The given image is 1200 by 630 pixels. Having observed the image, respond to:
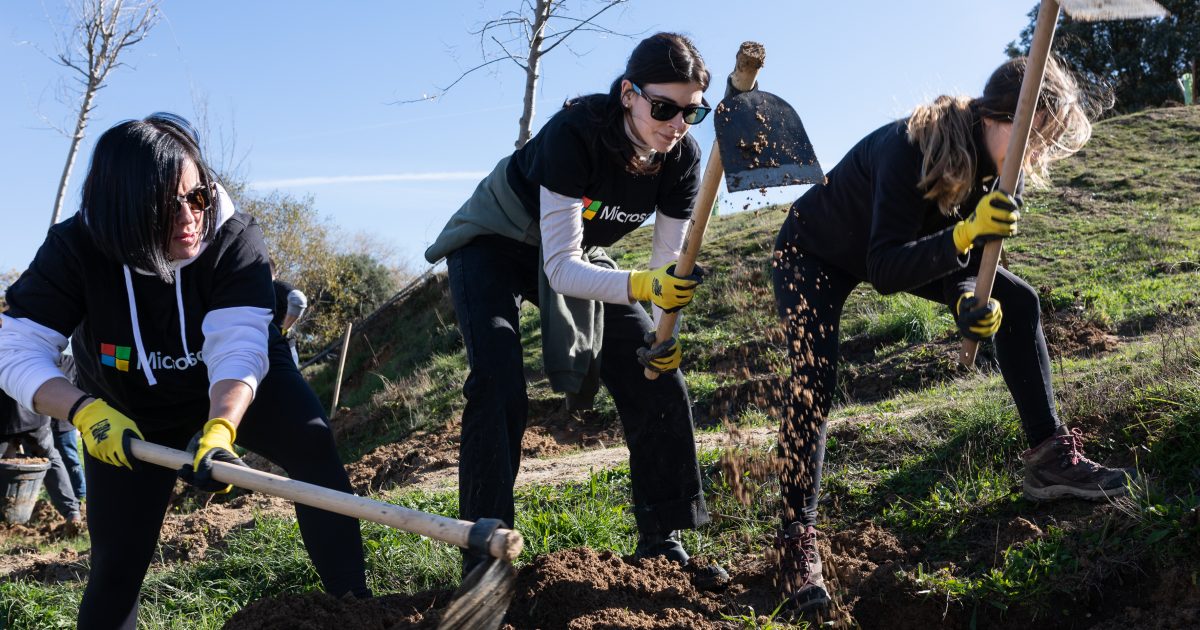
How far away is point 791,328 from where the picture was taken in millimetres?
3166

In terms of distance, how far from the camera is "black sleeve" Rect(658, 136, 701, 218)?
3.30m

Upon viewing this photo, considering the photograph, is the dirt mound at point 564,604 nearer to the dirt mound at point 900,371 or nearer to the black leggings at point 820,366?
the black leggings at point 820,366

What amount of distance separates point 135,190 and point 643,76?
1.55 m

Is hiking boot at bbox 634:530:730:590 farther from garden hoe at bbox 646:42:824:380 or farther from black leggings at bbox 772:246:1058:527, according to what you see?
garden hoe at bbox 646:42:824:380

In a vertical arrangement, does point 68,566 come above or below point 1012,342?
below

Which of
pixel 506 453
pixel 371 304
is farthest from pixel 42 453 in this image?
pixel 371 304

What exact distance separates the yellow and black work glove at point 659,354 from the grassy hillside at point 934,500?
33.8 inches

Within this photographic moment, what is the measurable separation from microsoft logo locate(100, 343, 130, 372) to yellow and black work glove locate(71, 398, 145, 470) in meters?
0.14

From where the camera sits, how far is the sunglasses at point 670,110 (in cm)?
291

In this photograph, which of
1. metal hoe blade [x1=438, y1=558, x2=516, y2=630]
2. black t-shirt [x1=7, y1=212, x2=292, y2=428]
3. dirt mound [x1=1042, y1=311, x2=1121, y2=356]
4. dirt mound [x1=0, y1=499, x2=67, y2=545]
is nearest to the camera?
metal hoe blade [x1=438, y1=558, x2=516, y2=630]

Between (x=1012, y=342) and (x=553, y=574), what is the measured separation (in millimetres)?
1777

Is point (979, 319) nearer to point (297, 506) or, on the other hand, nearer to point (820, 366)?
point (820, 366)

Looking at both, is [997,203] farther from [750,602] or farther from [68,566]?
[68,566]

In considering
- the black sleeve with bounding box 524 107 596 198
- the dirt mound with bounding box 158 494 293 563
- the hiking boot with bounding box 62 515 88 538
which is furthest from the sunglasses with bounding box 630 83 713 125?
the hiking boot with bounding box 62 515 88 538
